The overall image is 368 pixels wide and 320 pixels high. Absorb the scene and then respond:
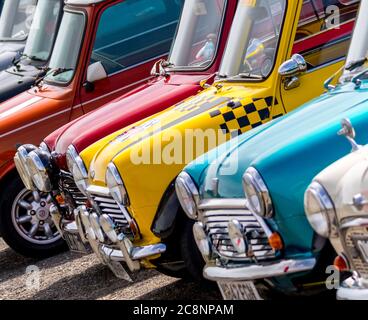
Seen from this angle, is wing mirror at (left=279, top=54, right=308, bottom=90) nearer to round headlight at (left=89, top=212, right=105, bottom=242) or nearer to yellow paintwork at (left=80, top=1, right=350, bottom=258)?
yellow paintwork at (left=80, top=1, right=350, bottom=258)

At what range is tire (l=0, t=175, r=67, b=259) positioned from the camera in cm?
903

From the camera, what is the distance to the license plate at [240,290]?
520 cm

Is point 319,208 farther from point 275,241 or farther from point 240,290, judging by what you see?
point 240,290

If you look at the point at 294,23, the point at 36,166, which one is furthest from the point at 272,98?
the point at 36,166

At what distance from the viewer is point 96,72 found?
9.15 meters

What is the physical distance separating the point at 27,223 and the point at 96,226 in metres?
2.53

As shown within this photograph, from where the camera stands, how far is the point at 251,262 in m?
5.24

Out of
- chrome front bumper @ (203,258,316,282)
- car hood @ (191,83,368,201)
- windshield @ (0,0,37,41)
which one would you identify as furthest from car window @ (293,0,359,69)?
windshield @ (0,0,37,41)

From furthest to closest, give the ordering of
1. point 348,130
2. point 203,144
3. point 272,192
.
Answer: point 203,144, point 272,192, point 348,130

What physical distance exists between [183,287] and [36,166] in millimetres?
1587

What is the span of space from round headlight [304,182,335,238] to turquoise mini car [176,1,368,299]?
0.05 ft

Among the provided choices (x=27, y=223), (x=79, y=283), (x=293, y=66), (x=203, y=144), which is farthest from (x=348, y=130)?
(x=27, y=223)
